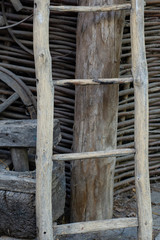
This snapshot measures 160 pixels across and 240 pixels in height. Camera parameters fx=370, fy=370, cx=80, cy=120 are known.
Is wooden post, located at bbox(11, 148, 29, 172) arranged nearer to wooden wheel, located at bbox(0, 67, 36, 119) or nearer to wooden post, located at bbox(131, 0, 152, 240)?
wooden wheel, located at bbox(0, 67, 36, 119)

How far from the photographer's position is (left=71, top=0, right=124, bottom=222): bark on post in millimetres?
2305

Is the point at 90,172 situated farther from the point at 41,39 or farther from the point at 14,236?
the point at 41,39

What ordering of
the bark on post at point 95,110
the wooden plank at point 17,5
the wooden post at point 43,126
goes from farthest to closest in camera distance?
1. the wooden plank at point 17,5
2. the bark on post at point 95,110
3. the wooden post at point 43,126

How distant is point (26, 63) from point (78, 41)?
0.53 metres

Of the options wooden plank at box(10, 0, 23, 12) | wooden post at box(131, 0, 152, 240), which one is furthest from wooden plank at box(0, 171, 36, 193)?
wooden plank at box(10, 0, 23, 12)

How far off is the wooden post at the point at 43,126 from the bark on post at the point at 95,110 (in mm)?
397

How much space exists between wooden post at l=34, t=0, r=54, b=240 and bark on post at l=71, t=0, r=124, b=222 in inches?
15.6

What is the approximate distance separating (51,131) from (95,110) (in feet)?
1.39

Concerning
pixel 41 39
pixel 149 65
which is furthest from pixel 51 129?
pixel 149 65

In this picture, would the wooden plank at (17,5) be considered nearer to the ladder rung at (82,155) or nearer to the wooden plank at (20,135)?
the wooden plank at (20,135)

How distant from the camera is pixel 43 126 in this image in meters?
2.00

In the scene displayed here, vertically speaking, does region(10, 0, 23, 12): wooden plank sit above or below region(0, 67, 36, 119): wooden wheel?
above

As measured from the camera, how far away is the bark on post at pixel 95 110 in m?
2.30

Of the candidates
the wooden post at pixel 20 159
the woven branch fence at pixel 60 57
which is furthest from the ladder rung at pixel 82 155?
the woven branch fence at pixel 60 57
